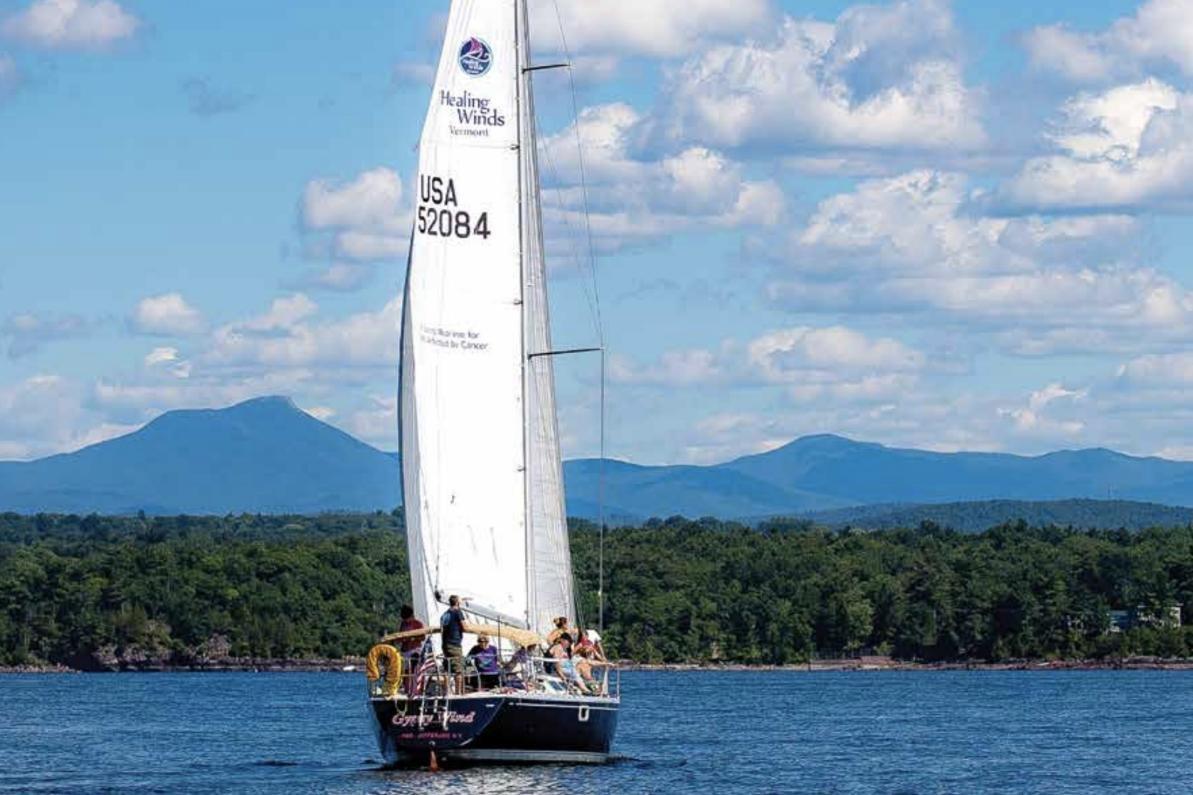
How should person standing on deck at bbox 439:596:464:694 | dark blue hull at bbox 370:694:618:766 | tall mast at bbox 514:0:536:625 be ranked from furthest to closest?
tall mast at bbox 514:0:536:625, person standing on deck at bbox 439:596:464:694, dark blue hull at bbox 370:694:618:766

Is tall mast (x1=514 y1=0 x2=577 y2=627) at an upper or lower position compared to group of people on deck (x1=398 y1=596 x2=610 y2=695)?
upper

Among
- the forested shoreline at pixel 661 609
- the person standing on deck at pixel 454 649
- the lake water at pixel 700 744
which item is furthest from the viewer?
the forested shoreline at pixel 661 609

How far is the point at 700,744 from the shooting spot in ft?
221

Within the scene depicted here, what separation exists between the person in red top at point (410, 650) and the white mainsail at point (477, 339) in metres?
0.63

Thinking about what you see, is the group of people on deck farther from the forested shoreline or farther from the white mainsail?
the forested shoreline

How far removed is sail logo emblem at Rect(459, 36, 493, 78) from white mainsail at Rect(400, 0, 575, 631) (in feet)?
0.06

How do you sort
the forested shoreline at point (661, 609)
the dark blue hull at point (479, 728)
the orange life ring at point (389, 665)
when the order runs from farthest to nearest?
the forested shoreline at point (661, 609) → the orange life ring at point (389, 665) → the dark blue hull at point (479, 728)

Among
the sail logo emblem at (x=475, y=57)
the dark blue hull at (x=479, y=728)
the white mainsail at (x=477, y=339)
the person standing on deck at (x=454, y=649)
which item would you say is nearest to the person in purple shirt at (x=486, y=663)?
→ the person standing on deck at (x=454, y=649)

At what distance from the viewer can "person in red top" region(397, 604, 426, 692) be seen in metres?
47.4

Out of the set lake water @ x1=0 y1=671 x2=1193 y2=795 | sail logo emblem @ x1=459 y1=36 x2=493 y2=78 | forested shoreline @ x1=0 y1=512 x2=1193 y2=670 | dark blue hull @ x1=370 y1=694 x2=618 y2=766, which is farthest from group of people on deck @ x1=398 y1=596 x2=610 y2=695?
forested shoreline @ x1=0 y1=512 x2=1193 y2=670

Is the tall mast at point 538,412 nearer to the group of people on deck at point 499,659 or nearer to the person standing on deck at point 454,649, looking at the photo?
the group of people on deck at point 499,659

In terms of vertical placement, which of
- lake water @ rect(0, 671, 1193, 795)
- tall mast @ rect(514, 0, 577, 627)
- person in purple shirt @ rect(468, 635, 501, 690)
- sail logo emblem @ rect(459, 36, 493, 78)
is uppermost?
sail logo emblem @ rect(459, 36, 493, 78)

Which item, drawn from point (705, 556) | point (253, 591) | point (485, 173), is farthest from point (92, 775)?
point (705, 556)

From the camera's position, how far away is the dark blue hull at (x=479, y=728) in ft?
153
